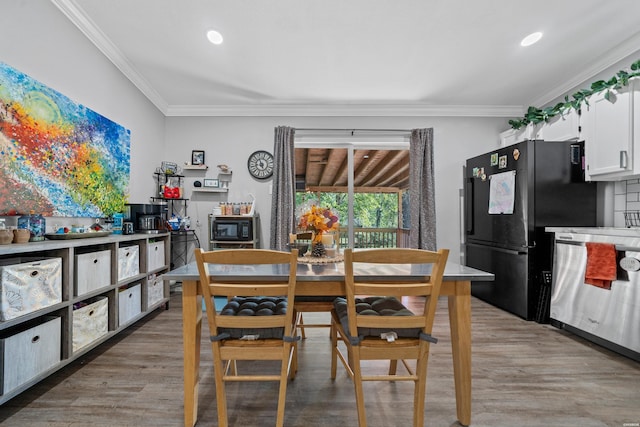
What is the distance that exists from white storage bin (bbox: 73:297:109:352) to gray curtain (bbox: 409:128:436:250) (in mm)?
3517

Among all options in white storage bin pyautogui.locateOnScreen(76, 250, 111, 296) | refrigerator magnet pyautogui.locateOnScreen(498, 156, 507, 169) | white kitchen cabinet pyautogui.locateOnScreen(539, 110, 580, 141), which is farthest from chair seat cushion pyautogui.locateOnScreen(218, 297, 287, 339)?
white kitchen cabinet pyautogui.locateOnScreen(539, 110, 580, 141)

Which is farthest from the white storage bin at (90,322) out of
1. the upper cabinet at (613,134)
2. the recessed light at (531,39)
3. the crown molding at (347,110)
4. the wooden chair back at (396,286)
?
the upper cabinet at (613,134)

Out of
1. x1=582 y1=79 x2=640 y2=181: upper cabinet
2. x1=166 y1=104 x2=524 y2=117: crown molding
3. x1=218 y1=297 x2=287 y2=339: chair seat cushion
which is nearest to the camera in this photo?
x1=218 y1=297 x2=287 y2=339: chair seat cushion

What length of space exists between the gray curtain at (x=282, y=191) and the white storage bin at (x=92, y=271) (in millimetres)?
2059

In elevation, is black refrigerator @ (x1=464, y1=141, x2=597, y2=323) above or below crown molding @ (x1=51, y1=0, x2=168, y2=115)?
below

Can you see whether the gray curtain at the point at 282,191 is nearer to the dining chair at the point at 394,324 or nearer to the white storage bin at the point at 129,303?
the white storage bin at the point at 129,303

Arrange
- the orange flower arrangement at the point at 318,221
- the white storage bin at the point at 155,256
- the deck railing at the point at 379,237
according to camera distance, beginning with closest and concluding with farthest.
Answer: the orange flower arrangement at the point at 318,221 → the white storage bin at the point at 155,256 → the deck railing at the point at 379,237

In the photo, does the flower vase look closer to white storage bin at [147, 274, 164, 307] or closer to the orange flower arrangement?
the orange flower arrangement

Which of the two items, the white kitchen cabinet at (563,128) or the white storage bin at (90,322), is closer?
the white storage bin at (90,322)

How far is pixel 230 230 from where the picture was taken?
380 cm

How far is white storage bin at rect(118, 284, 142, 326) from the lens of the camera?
2467 millimetres

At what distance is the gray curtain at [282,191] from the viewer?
4.10 metres

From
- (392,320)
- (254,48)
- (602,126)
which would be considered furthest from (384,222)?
(392,320)

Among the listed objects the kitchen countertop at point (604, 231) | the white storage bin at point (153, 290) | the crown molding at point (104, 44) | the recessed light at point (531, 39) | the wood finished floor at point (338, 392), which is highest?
the recessed light at point (531, 39)
